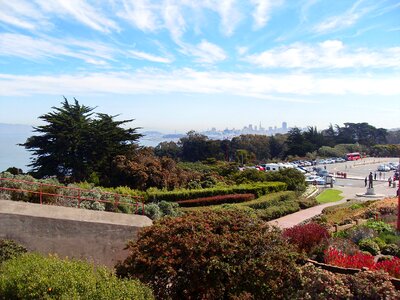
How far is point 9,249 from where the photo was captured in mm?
7992

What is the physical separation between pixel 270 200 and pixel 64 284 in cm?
1786

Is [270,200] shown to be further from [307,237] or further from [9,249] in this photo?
[9,249]

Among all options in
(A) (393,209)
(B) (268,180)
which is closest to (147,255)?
(A) (393,209)

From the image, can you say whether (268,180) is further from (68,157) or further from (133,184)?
(68,157)

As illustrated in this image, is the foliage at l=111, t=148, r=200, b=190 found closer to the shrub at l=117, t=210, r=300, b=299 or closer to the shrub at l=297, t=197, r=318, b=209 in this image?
the shrub at l=297, t=197, r=318, b=209

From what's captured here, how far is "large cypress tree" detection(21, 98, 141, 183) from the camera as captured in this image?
2659 cm

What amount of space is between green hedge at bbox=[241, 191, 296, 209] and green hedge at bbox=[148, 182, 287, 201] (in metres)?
0.62

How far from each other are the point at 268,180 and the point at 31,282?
24.6m

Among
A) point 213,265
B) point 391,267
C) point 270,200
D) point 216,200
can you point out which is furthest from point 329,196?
point 213,265

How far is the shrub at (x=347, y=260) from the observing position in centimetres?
733

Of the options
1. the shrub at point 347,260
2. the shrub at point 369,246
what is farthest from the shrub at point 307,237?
the shrub at point 369,246

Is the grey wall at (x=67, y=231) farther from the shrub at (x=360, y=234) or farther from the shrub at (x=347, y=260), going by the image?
the shrub at (x=360, y=234)

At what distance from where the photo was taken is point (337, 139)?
101 metres

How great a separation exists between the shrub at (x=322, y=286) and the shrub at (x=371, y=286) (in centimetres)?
11
